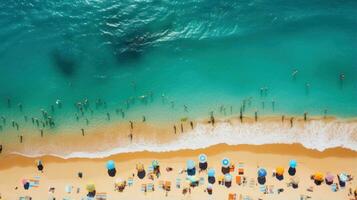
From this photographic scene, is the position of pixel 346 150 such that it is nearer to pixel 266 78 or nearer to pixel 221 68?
pixel 266 78

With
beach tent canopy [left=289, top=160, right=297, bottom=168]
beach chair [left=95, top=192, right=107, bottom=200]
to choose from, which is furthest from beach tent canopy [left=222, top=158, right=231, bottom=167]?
beach chair [left=95, top=192, right=107, bottom=200]

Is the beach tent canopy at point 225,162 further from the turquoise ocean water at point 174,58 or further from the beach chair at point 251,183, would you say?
the turquoise ocean water at point 174,58

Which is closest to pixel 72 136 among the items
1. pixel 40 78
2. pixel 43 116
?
pixel 43 116

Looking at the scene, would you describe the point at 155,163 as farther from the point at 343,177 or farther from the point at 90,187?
the point at 343,177

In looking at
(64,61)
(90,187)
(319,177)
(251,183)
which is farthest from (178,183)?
(64,61)

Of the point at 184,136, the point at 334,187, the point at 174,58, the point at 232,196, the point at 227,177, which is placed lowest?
the point at 232,196

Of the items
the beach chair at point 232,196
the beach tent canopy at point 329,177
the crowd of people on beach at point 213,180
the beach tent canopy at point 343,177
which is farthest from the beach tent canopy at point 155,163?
the beach tent canopy at point 343,177
